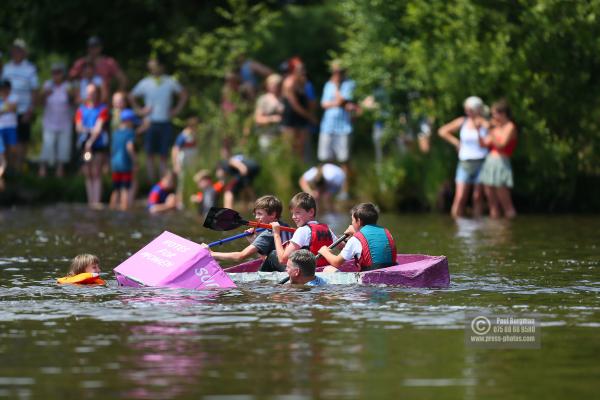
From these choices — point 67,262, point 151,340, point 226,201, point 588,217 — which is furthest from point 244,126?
point 151,340

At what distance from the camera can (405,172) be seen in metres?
26.5

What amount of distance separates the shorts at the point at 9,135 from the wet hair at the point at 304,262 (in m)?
15.0

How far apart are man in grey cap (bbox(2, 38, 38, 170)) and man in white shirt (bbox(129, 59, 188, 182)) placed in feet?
5.87

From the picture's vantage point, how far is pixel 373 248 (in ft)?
49.3

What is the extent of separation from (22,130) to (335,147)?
5.91m

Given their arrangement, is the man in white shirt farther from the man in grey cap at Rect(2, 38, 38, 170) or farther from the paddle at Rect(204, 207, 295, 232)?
the paddle at Rect(204, 207, 295, 232)

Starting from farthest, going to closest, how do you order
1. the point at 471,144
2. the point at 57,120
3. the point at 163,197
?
the point at 57,120, the point at 163,197, the point at 471,144

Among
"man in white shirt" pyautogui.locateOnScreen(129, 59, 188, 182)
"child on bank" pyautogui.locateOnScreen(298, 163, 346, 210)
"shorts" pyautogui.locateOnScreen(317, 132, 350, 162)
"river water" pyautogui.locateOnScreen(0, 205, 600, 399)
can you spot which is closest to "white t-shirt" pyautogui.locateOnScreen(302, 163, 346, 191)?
"child on bank" pyautogui.locateOnScreen(298, 163, 346, 210)

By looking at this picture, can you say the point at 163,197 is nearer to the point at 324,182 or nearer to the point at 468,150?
the point at 324,182

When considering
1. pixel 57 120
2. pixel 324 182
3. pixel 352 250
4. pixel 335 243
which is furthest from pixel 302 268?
pixel 57 120

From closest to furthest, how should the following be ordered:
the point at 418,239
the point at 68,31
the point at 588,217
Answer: the point at 418,239, the point at 588,217, the point at 68,31

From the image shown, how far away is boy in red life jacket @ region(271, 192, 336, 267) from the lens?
15.2 metres

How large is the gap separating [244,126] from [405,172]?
11.5ft

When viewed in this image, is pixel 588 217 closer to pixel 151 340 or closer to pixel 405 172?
pixel 405 172
